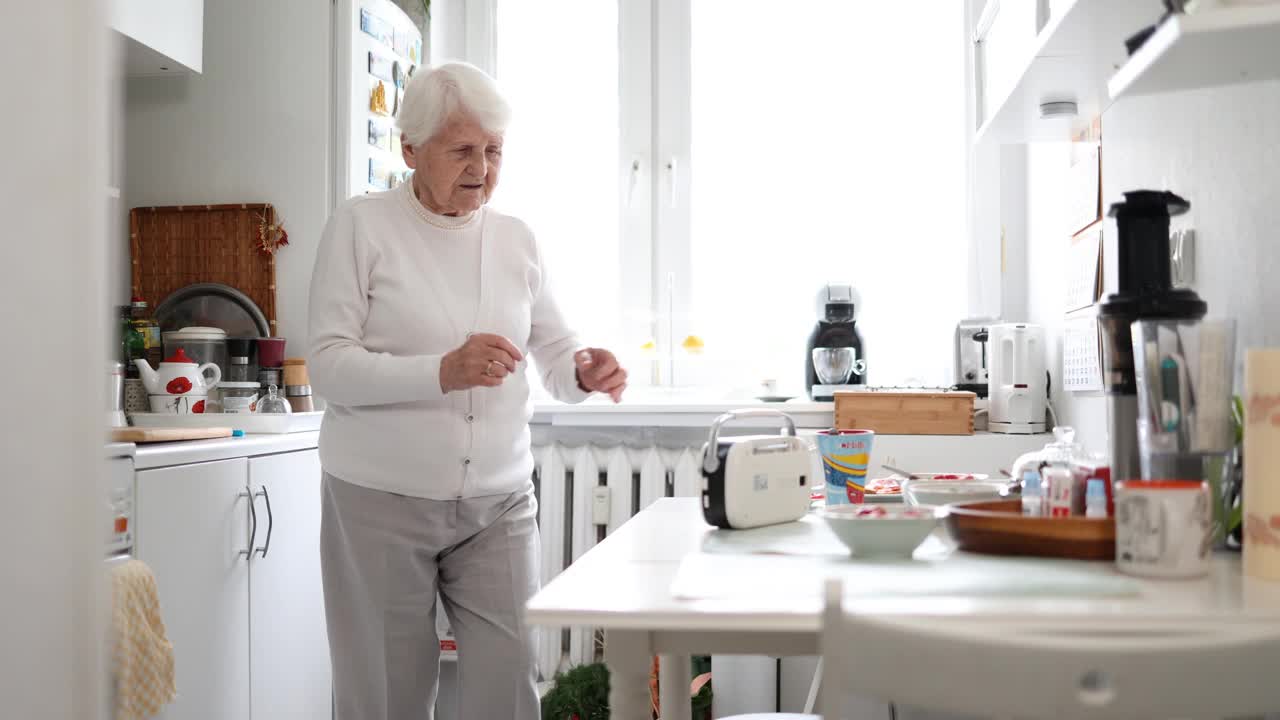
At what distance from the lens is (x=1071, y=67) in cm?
171

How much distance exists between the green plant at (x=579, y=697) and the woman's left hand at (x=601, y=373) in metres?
1.10

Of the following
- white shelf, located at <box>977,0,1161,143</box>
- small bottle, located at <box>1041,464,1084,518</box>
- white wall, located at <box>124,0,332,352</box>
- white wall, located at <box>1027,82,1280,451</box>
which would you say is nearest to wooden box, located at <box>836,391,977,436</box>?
white wall, located at <box>1027,82,1280,451</box>

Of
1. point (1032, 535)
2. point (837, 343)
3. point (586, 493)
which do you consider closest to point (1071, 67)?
point (1032, 535)

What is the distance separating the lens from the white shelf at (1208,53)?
1.04 metres

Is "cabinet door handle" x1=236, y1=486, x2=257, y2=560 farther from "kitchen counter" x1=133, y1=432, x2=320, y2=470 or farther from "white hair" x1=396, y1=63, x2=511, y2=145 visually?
"white hair" x1=396, y1=63, x2=511, y2=145

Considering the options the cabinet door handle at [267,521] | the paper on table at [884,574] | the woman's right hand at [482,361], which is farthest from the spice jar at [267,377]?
the paper on table at [884,574]

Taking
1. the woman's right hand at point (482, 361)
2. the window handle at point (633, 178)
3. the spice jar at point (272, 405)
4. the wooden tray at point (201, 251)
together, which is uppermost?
the window handle at point (633, 178)

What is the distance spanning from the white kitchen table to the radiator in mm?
1729

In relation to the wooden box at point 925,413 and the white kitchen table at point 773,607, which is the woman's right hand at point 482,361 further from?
the wooden box at point 925,413

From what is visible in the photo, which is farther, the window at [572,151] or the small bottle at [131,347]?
the window at [572,151]

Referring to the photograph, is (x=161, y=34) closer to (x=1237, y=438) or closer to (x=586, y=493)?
(x=586, y=493)

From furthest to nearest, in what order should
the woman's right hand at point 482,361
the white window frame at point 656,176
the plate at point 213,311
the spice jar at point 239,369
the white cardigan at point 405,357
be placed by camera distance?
the white window frame at point 656,176, the plate at point 213,311, the spice jar at point 239,369, the white cardigan at point 405,357, the woman's right hand at point 482,361

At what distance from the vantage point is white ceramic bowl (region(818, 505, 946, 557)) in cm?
120

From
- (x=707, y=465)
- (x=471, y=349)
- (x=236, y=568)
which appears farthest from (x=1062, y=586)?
(x=236, y=568)
